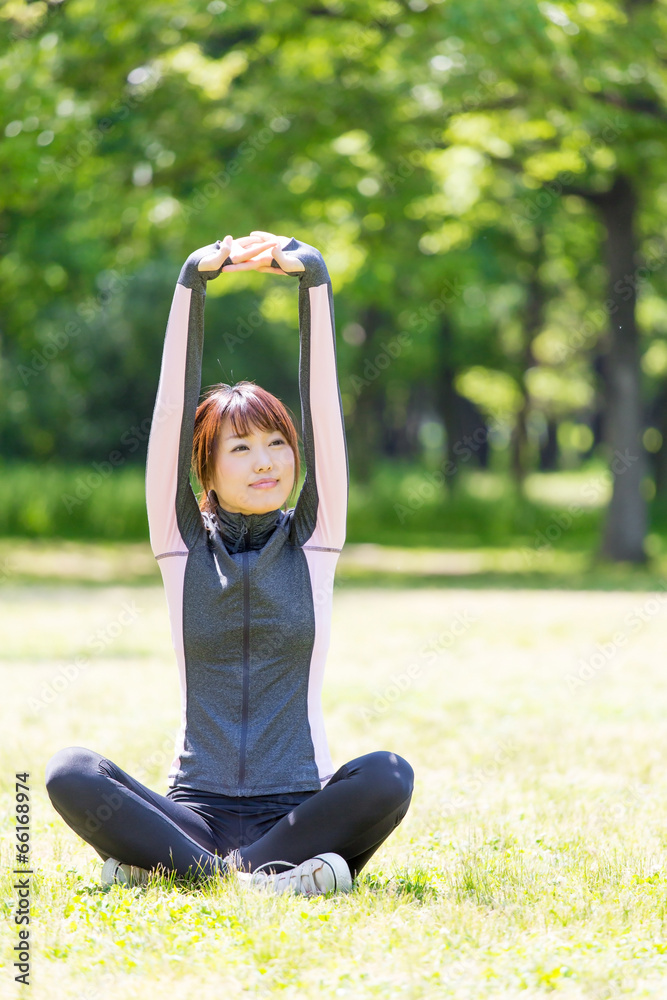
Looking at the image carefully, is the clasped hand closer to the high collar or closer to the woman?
the woman

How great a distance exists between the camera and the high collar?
350 cm

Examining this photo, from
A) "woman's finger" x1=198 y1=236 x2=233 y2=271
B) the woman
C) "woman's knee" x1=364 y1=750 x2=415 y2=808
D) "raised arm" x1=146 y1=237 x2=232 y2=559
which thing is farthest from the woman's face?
"woman's knee" x1=364 y1=750 x2=415 y2=808

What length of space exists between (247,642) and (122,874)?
0.77 metres

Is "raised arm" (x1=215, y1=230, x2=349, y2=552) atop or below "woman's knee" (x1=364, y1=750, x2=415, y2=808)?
atop

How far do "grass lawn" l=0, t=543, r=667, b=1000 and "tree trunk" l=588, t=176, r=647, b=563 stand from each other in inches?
193

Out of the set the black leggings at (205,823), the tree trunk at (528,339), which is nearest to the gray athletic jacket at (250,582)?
the black leggings at (205,823)

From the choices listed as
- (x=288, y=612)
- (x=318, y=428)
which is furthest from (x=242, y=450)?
(x=288, y=612)

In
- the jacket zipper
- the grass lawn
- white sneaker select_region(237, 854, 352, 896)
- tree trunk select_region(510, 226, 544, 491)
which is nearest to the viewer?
the grass lawn

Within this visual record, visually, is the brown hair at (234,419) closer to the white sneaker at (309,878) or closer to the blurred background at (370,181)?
the white sneaker at (309,878)

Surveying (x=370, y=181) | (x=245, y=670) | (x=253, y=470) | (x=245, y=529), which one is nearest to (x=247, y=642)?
(x=245, y=670)

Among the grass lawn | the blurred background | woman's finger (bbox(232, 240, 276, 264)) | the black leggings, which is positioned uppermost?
the blurred background

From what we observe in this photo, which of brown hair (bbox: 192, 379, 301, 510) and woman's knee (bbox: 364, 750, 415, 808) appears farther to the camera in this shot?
brown hair (bbox: 192, 379, 301, 510)

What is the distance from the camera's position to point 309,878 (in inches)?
127

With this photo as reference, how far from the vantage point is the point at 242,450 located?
3.49m
